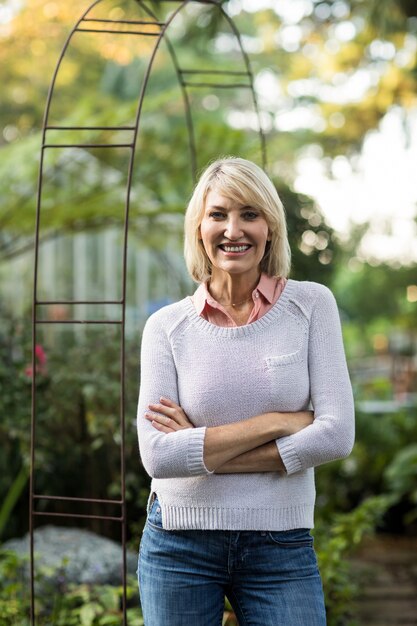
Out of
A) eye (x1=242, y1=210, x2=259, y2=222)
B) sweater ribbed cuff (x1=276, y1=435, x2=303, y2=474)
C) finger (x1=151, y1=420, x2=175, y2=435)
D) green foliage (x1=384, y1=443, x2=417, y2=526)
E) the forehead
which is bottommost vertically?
green foliage (x1=384, y1=443, x2=417, y2=526)

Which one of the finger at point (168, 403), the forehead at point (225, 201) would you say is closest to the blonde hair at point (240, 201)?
the forehead at point (225, 201)

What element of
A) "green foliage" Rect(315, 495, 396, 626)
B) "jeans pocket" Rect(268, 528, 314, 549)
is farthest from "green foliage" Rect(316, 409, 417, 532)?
"jeans pocket" Rect(268, 528, 314, 549)

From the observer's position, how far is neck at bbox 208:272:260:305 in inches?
69.5

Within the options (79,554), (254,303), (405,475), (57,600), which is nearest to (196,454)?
(254,303)

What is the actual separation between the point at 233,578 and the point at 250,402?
1.06ft

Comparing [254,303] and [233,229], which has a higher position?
[233,229]

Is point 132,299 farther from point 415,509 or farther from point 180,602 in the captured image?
point 180,602

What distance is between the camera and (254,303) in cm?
175

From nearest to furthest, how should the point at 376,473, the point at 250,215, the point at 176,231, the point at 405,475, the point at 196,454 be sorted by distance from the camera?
the point at 196,454
the point at 250,215
the point at 405,475
the point at 376,473
the point at 176,231

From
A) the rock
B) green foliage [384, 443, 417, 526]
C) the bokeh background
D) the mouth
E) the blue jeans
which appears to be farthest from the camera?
green foliage [384, 443, 417, 526]

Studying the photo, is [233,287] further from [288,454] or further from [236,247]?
[288,454]

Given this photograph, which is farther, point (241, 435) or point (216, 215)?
point (216, 215)

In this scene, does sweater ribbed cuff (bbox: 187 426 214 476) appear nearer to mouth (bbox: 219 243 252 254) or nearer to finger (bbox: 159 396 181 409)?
finger (bbox: 159 396 181 409)

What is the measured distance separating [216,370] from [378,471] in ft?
13.6
